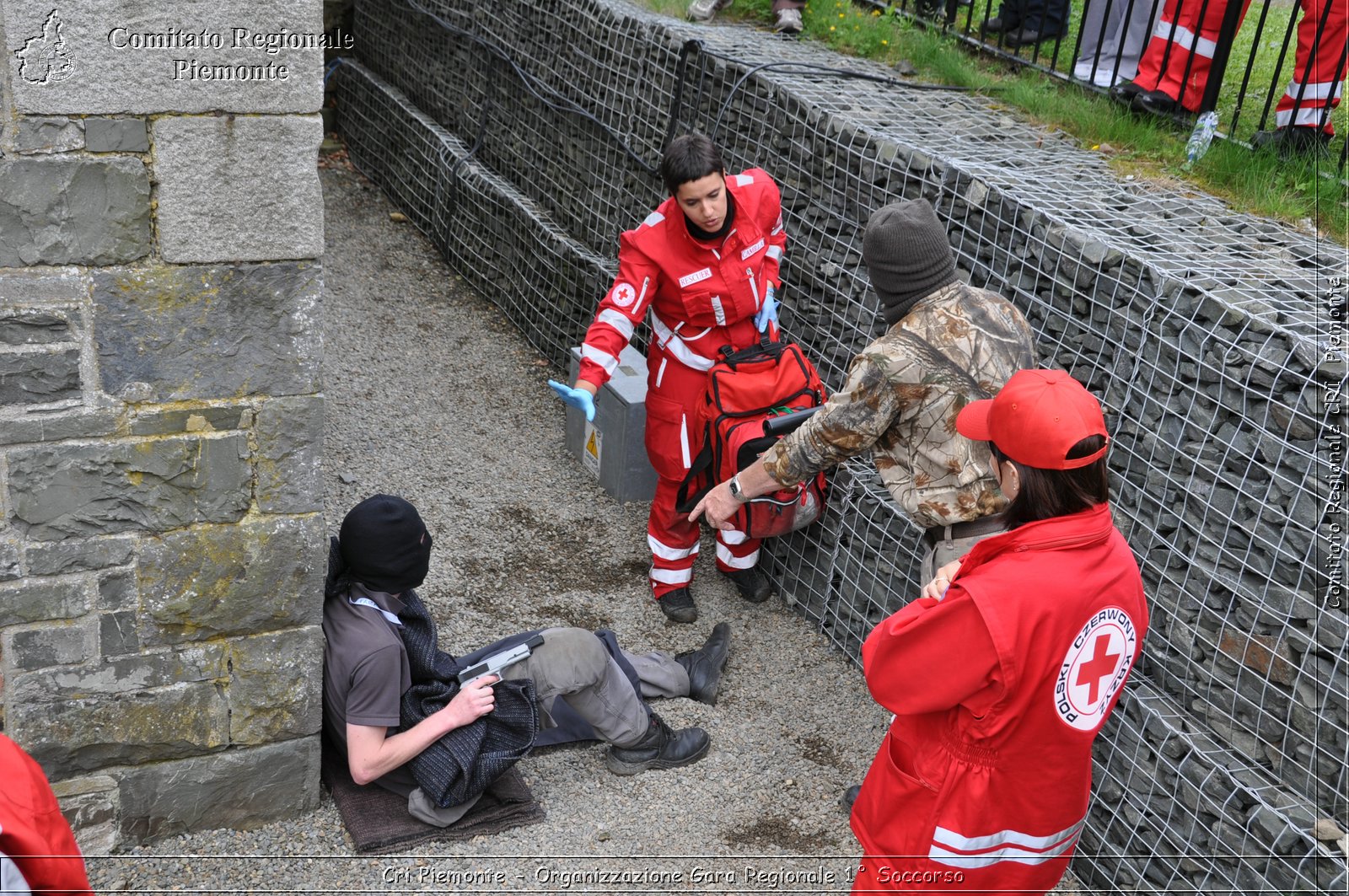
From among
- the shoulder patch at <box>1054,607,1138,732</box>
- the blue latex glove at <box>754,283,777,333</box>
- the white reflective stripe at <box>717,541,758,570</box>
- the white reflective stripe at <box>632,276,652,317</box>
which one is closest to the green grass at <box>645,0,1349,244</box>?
the blue latex glove at <box>754,283,777,333</box>

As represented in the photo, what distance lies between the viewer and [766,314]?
496cm

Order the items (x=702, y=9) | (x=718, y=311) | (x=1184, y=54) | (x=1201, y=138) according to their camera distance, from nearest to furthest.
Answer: (x=718, y=311) → (x=1201, y=138) → (x=1184, y=54) → (x=702, y=9)

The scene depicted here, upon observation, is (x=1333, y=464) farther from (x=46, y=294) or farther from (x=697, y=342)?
(x=46, y=294)

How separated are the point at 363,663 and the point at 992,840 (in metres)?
1.77

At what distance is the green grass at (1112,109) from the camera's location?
4641 millimetres

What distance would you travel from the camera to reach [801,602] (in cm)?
517

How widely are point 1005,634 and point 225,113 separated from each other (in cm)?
211

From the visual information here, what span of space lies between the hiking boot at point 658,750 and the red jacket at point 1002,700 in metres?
1.35

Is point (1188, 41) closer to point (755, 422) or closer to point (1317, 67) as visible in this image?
point (1317, 67)

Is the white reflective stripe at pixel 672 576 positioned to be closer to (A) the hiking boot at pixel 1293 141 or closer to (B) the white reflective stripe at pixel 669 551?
(B) the white reflective stripe at pixel 669 551

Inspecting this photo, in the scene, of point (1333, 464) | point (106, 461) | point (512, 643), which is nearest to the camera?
point (106, 461)

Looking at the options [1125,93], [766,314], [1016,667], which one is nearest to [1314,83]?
[1125,93]

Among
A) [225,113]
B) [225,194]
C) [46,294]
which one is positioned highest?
[225,113]

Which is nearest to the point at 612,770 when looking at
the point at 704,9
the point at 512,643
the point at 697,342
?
the point at 512,643
